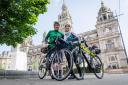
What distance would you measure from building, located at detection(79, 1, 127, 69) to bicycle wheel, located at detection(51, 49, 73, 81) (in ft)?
130

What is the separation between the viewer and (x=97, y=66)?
5574mm

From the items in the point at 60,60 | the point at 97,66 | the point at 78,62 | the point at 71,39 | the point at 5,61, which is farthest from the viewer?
the point at 5,61

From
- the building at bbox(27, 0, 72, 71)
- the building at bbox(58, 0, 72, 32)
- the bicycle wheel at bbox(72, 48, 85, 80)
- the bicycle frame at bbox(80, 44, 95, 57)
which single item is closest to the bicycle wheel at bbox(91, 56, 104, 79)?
the bicycle frame at bbox(80, 44, 95, 57)

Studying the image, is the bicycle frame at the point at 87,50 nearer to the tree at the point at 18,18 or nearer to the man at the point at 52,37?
the man at the point at 52,37

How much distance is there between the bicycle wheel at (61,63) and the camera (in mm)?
4540

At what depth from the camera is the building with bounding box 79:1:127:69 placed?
142 feet

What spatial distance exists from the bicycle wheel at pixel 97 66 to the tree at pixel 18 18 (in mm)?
7084

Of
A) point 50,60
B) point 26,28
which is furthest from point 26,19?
point 50,60

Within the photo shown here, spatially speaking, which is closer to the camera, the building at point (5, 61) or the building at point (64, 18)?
the building at point (64, 18)

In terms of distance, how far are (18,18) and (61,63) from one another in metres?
7.49

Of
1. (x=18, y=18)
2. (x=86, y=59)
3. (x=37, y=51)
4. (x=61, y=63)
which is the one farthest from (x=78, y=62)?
(x=37, y=51)

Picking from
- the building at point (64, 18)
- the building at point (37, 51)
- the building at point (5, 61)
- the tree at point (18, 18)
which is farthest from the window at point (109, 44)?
the building at point (5, 61)

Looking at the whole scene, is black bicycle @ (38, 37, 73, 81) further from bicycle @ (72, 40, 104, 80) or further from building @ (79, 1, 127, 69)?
building @ (79, 1, 127, 69)

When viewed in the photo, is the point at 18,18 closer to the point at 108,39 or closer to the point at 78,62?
the point at 78,62
